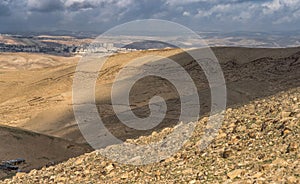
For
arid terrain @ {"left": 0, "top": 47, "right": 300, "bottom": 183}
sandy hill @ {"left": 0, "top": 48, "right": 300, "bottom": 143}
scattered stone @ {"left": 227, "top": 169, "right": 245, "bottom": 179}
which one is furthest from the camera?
sandy hill @ {"left": 0, "top": 48, "right": 300, "bottom": 143}

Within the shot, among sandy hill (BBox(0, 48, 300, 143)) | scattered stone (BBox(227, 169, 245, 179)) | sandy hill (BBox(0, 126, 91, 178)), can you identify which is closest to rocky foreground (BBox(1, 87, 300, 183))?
scattered stone (BBox(227, 169, 245, 179))

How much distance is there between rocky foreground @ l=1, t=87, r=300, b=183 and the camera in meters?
6.07

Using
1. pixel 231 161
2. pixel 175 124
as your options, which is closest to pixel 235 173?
pixel 231 161

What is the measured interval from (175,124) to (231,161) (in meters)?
8.27

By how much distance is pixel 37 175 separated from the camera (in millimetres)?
8625

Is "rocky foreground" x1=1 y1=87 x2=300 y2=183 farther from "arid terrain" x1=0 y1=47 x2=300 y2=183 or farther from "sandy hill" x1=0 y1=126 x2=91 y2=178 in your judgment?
"sandy hill" x1=0 y1=126 x2=91 y2=178

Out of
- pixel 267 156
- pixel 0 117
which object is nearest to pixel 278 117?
pixel 267 156

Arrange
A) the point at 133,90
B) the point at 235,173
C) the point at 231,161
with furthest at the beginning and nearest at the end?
the point at 133,90
the point at 231,161
the point at 235,173

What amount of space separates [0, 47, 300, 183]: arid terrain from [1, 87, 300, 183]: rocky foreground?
0.6 inches

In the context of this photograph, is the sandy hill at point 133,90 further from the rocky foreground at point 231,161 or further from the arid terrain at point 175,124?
the rocky foreground at point 231,161

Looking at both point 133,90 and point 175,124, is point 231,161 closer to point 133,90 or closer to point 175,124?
point 175,124

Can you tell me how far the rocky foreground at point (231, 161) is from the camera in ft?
19.9

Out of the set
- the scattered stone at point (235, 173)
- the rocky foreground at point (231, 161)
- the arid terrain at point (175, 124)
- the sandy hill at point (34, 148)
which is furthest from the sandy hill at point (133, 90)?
the scattered stone at point (235, 173)

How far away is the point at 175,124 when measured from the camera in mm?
14852
